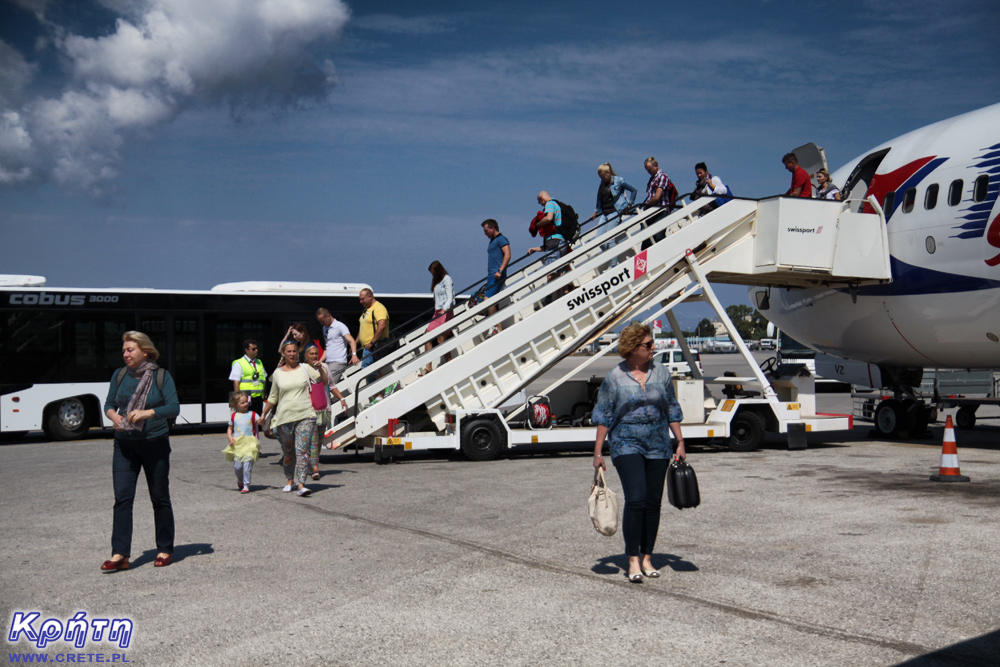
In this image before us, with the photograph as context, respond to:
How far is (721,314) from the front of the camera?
44.0 ft

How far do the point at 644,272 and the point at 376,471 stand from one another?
478cm

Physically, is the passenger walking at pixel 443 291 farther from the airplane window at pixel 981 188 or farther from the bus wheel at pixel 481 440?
the airplane window at pixel 981 188

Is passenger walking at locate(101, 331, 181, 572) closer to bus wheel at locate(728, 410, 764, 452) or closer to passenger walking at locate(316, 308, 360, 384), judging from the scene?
passenger walking at locate(316, 308, 360, 384)

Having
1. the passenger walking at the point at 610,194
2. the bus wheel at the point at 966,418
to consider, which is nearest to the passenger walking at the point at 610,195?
the passenger walking at the point at 610,194

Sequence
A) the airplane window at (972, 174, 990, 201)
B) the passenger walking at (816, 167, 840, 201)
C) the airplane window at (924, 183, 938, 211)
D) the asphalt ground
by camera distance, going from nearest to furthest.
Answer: the asphalt ground
the airplane window at (972, 174, 990, 201)
the airplane window at (924, 183, 938, 211)
the passenger walking at (816, 167, 840, 201)

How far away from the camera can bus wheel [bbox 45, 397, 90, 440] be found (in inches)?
667

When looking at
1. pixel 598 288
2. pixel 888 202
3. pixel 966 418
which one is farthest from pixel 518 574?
pixel 966 418

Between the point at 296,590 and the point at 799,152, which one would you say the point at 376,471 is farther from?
the point at 799,152

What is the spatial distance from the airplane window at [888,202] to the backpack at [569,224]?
470cm

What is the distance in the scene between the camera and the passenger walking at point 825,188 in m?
13.5

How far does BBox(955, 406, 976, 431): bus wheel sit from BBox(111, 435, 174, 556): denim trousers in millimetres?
15003

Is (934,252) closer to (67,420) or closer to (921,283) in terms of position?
(921,283)

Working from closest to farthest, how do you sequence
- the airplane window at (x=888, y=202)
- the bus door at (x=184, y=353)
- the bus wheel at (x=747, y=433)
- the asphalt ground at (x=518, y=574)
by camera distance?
the asphalt ground at (x=518, y=574) < the airplane window at (x=888, y=202) < the bus wheel at (x=747, y=433) < the bus door at (x=184, y=353)

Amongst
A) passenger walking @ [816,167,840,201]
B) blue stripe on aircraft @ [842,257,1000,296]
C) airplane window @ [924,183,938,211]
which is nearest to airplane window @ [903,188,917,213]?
airplane window @ [924,183,938,211]
